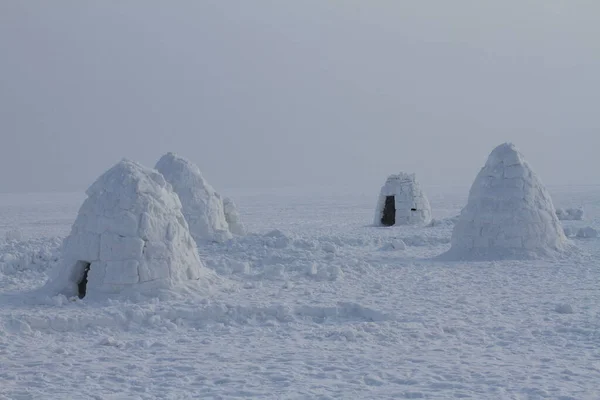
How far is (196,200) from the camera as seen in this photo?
17.1 metres

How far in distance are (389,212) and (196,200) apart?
10.5 meters

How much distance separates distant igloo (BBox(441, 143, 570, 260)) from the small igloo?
6.18 meters

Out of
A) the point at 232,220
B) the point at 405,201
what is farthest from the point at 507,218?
the point at 405,201

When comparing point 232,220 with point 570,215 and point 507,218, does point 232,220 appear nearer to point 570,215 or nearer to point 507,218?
point 507,218

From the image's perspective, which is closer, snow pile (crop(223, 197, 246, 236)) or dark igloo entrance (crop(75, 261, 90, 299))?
dark igloo entrance (crop(75, 261, 90, 299))

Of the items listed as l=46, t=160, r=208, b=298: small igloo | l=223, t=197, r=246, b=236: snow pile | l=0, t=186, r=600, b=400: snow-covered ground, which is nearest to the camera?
l=0, t=186, r=600, b=400: snow-covered ground

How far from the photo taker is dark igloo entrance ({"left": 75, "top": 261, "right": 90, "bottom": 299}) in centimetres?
995

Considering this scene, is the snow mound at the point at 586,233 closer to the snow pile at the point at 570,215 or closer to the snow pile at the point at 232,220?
the snow pile at the point at 570,215

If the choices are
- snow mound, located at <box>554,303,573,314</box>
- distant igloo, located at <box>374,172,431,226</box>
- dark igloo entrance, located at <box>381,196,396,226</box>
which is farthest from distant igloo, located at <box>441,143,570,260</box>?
dark igloo entrance, located at <box>381,196,396,226</box>

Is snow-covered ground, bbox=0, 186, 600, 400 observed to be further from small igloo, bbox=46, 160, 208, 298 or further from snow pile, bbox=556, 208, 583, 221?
snow pile, bbox=556, 208, 583, 221

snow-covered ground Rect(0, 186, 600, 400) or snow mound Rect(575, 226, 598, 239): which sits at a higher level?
snow mound Rect(575, 226, 598, 239)

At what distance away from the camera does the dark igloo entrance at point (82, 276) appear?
9.95 meters

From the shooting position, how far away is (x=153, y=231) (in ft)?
32.2

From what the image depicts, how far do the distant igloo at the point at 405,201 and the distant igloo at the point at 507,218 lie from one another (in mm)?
9110
